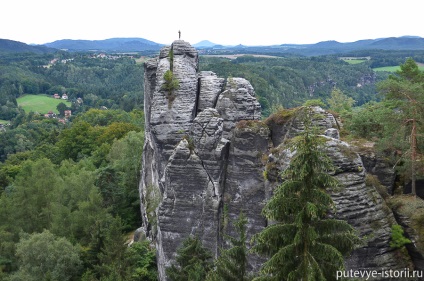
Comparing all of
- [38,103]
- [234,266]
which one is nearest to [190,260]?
[234,266]

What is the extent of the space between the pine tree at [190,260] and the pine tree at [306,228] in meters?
10.2

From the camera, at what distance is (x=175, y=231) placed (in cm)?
2395

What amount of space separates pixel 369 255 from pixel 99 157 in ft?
164

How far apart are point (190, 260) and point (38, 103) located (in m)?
183

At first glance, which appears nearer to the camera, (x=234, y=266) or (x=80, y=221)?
(x=234, y=266)

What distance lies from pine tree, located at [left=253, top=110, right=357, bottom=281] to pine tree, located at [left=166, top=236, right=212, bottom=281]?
10.2 m

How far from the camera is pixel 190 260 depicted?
21.8 metres

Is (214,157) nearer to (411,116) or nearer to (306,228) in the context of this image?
(411,116)

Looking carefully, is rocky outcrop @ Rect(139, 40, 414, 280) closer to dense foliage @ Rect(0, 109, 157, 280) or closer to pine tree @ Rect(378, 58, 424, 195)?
pine tree @ Rect(378, 58, 424, 195)

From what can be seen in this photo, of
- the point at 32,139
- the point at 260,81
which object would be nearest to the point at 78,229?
the point at 32,139

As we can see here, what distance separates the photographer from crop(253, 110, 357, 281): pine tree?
455 inches

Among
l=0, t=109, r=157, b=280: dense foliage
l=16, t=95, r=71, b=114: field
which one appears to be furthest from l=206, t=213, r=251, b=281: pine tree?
l=16, t=95, r=71, b=114: field

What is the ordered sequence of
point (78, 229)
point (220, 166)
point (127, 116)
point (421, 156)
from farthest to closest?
point (127, 116) → point (78, 229) → point (220, 166) → point (421, 156)

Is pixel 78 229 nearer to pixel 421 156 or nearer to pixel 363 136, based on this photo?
pixel 363 136
